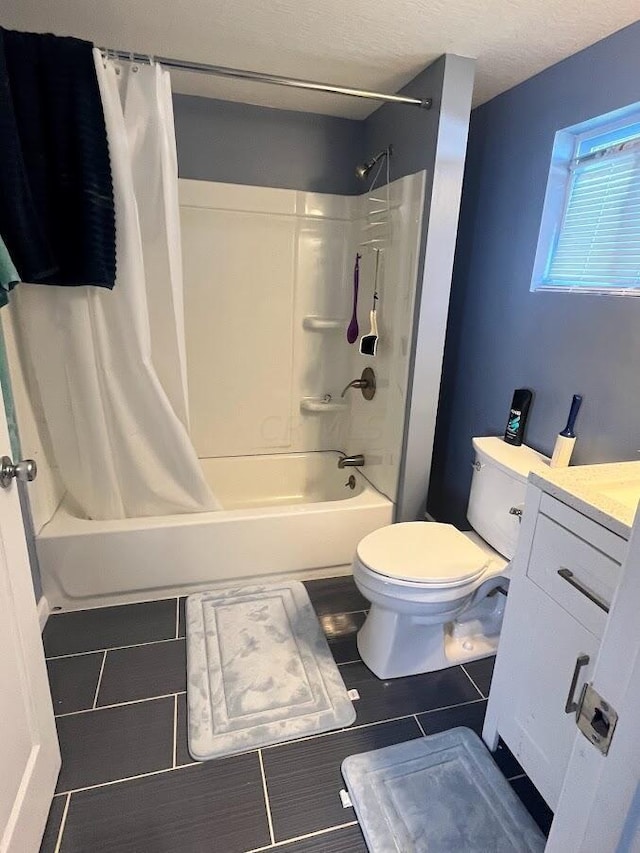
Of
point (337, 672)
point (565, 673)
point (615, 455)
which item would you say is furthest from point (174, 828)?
point (615, 455)

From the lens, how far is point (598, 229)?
164 centimetres

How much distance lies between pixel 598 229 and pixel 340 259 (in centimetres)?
131

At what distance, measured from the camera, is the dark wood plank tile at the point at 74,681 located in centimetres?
156

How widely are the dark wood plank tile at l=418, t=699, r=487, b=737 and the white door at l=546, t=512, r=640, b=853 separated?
105 cm

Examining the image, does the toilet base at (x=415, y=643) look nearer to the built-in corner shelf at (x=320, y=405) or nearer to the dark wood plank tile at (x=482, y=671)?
the dark wood plank tile at (x=482, y=671)

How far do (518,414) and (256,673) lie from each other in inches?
53.2

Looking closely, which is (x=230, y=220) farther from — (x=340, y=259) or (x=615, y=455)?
(x=615, y=455)

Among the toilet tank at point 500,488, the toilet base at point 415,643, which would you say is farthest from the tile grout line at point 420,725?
the toilet tank at point 500,488

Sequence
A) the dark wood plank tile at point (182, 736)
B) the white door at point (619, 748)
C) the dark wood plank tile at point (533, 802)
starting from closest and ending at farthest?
the white door at point (619, 748) < the dark wood plank tile at point (533, 802) < the dark wood plank tile at point (182, 736)

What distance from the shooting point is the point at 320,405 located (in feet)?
9.17

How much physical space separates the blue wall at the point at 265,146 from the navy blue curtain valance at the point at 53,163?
857 millimetres

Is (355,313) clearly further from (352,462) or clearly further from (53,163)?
(53,163)

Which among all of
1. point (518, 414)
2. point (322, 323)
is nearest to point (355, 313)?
point (322, 323)

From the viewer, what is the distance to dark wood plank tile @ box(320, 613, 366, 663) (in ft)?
5.92
